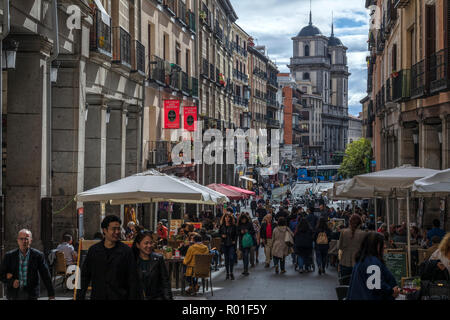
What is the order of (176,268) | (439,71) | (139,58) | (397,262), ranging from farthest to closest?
(139,58), (439,71), (176,268), (397,262)

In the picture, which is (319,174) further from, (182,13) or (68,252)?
(68,252)

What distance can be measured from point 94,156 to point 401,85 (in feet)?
35.3

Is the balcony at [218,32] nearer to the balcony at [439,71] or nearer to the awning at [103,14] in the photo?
the awning at [103,14]

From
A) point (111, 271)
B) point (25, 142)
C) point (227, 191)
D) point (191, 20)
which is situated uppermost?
point (191, 20)

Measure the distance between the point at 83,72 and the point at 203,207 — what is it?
22.7 m

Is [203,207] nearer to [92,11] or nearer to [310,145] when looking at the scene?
[92,11]

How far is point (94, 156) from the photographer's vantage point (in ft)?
65.9

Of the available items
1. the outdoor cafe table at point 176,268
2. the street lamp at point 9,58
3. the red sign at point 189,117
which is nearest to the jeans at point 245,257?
the outdoor cafe table at point 176,268

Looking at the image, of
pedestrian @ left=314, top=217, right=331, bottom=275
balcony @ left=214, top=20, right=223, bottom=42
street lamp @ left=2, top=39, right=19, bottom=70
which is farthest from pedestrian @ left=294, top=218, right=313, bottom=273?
balcony @ left=214, top=20, right=223, bottom=42

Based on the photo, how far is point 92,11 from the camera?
18.4 m

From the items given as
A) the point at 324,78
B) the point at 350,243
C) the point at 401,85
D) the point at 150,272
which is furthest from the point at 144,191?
the point at 324,78

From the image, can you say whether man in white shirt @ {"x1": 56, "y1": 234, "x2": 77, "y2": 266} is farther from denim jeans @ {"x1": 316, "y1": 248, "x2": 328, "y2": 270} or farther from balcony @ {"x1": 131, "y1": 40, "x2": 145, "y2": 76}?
balcony @ {"x1": 131, "y1": 40, "x2": 145, "y2": 76}

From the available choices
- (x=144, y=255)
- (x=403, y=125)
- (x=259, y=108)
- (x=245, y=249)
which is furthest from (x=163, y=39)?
(x=259, y=108)

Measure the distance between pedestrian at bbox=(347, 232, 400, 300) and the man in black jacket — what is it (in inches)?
83.9
